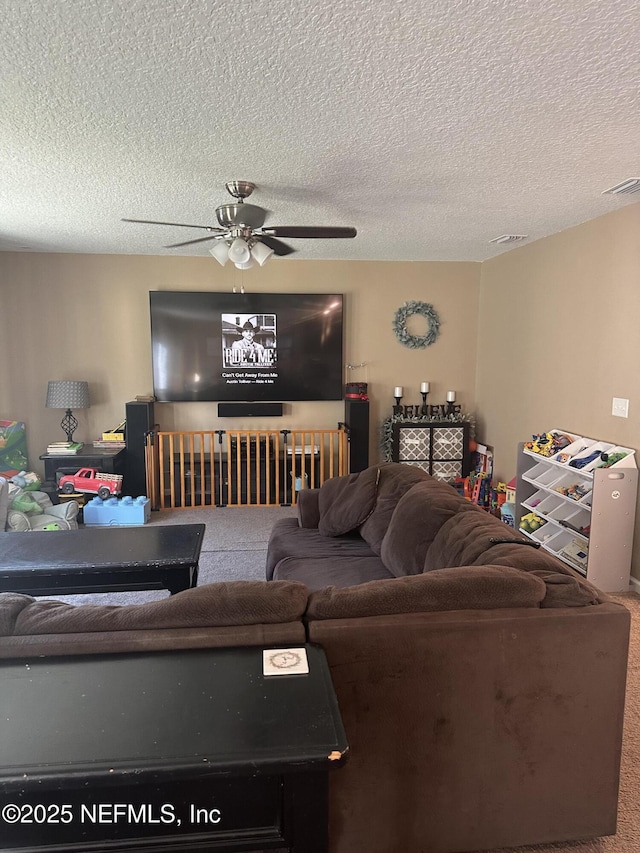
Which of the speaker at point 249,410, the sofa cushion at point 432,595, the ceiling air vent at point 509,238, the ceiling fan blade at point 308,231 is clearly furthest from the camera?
the speaker at point 249,410

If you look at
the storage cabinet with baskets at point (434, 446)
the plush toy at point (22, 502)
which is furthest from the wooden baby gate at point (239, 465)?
the plush toy at point (22, 502)

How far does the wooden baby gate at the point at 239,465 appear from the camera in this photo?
539 centimetres

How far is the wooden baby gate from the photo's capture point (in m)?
5.39

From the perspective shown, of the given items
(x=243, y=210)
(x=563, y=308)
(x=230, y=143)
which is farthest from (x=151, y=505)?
(x=563, y=308)

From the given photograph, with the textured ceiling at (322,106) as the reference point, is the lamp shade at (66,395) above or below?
below

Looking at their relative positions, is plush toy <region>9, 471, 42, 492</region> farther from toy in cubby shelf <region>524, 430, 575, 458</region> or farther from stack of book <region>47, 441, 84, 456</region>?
toy in cubby shelf <region>524, 430, 575, 458</region>

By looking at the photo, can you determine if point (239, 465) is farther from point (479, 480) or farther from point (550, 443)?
point (550, 443)

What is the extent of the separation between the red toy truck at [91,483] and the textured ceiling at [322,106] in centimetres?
222

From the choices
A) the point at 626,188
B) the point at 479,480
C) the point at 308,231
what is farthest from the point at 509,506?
the point at 308,231

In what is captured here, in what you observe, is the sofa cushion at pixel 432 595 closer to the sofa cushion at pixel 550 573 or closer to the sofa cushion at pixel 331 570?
the sofa cushion at pixel 550 573

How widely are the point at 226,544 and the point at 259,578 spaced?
79cm

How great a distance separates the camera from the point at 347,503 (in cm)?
322

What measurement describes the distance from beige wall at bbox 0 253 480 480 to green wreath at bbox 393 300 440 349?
0.06 metres

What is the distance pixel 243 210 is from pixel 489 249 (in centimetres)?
278
